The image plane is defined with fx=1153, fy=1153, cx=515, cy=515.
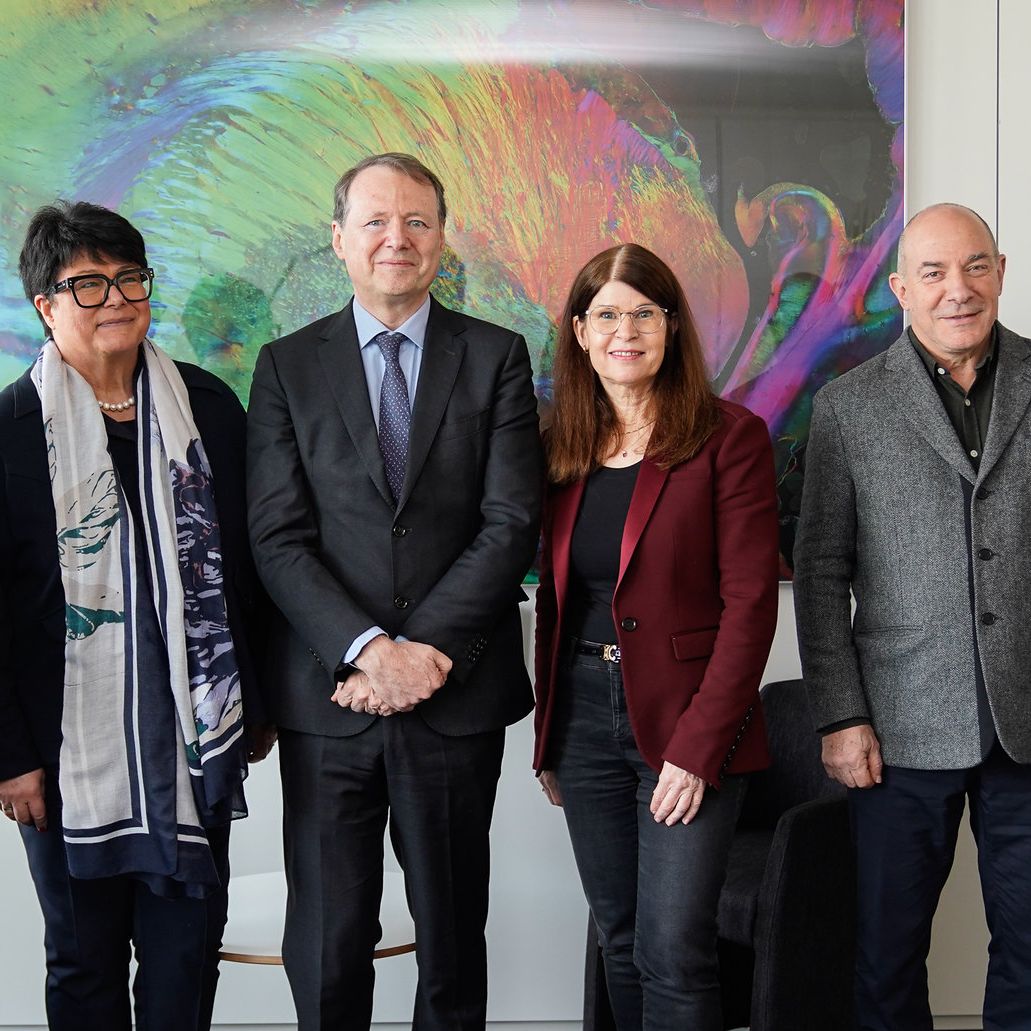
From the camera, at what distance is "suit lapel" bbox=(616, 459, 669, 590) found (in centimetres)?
200

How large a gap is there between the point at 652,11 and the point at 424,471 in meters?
1.65

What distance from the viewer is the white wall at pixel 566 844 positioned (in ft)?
10.1

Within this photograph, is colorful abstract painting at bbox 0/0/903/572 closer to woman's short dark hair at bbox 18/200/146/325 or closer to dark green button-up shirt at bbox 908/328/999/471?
dark green button-up shirt at bbox 908/328/999/471

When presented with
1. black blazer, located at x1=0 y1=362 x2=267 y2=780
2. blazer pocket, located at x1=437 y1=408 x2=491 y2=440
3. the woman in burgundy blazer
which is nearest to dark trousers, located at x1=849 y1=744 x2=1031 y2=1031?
the woman in burgundy blazer

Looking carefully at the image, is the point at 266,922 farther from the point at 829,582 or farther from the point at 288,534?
the point at 829,582

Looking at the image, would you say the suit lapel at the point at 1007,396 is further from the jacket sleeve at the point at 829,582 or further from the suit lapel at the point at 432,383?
the suit lapel at the point at 432,383

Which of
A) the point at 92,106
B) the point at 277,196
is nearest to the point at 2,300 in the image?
the point at 92,106

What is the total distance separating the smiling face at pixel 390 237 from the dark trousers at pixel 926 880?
1295 millimetres

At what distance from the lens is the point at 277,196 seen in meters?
3.02

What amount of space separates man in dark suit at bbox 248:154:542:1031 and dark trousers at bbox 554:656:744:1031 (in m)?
0.17

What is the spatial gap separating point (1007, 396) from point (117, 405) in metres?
1.66

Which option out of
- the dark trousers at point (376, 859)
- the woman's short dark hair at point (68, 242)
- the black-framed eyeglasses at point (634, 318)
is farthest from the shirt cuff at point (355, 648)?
the woman's short dark hair at point (68, 242)

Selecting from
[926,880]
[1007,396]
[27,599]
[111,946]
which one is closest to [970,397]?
[1007,396]

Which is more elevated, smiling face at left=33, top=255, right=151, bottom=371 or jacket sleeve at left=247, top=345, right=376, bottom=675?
smiling face at left=33, top=255, right=151, bottom=371
